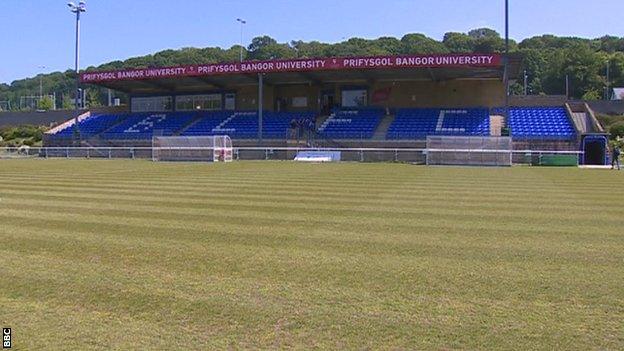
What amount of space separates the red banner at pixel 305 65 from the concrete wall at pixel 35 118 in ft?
80.1

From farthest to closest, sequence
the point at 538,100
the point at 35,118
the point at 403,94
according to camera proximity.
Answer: the point at 35,118
the point at 403,94
the point at 538,100

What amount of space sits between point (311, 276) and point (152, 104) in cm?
5651

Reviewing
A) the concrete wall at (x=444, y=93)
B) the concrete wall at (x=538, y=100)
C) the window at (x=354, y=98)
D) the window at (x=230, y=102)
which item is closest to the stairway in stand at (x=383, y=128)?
the concrete wall at (x=444, y=93)

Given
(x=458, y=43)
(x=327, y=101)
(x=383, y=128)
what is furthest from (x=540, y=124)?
(x=458, y=43)

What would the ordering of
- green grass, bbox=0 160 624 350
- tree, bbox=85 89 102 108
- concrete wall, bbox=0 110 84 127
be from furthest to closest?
tree, bbox=85 89 102 108 → concrete wall, bbox=0 110 84 127 → green grass, bbox=0 160 624 350

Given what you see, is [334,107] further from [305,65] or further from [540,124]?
[540,124]

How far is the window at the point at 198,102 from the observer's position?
2231 inches

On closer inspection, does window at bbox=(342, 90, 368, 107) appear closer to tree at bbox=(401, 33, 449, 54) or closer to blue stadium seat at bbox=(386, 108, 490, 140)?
blue stadium seat at bbox=(386, 108, 490, 140)

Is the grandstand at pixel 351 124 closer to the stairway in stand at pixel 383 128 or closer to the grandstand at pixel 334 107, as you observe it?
the grandstand at pixel 334 107

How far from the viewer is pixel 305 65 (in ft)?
150

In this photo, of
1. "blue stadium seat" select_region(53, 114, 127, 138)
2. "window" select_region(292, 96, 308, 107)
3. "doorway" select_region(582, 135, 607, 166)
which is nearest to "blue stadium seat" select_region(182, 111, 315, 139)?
"window" select_region(292, 96, 308, 107)

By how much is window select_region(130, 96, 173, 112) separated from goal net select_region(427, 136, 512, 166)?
3309cm

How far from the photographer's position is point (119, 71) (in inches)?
2057

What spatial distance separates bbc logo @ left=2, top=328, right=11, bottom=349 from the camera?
4.15m
